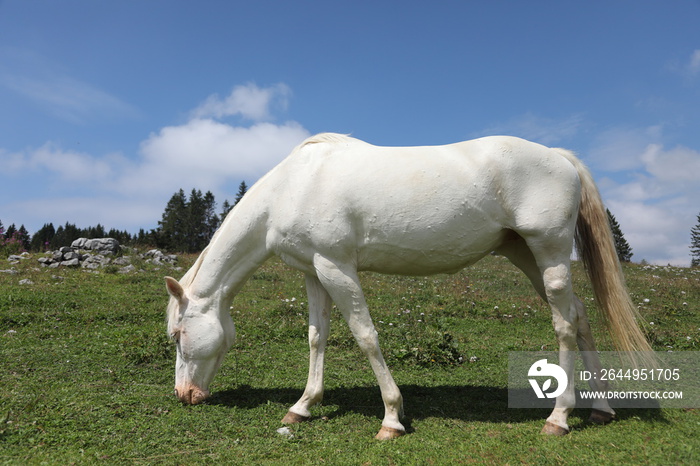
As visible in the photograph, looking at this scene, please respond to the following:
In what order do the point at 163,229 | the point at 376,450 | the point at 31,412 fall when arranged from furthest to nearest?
the point at 163,229
the point at 31,412
the point at 376,450

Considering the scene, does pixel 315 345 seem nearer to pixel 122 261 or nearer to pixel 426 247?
pixel 426 247

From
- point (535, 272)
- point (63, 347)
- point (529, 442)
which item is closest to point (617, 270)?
point (535, 272)

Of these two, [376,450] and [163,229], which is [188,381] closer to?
[376,450]

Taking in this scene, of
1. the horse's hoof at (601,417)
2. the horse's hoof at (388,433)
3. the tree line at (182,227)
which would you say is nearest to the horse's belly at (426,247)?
the horse's hoof at (388,433)

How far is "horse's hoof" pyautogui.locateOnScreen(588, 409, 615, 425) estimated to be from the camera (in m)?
4.20

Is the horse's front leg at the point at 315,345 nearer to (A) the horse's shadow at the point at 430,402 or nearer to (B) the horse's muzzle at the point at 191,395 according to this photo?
(A) the horse's shadow at the point at 430,402

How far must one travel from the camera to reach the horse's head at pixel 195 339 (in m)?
4.58

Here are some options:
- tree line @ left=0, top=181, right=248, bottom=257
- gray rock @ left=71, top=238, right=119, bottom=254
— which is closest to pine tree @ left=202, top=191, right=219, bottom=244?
tree line @ left=0, top=181, right=248, bottom=257

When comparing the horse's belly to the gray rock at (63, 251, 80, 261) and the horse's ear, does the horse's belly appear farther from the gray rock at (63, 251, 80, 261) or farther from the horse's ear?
the gray rock at (63, 251, 80, 261)

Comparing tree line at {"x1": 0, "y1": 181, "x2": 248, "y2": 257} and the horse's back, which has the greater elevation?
tree line at {"x1": 0, "y1": 181, "x2": 248, "y2": 257}

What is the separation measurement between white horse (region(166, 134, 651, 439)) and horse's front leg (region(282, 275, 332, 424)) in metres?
0.02

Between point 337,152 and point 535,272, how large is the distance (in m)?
2.49

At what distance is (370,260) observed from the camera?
168 inches

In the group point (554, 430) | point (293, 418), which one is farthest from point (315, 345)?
point (554, 430)
